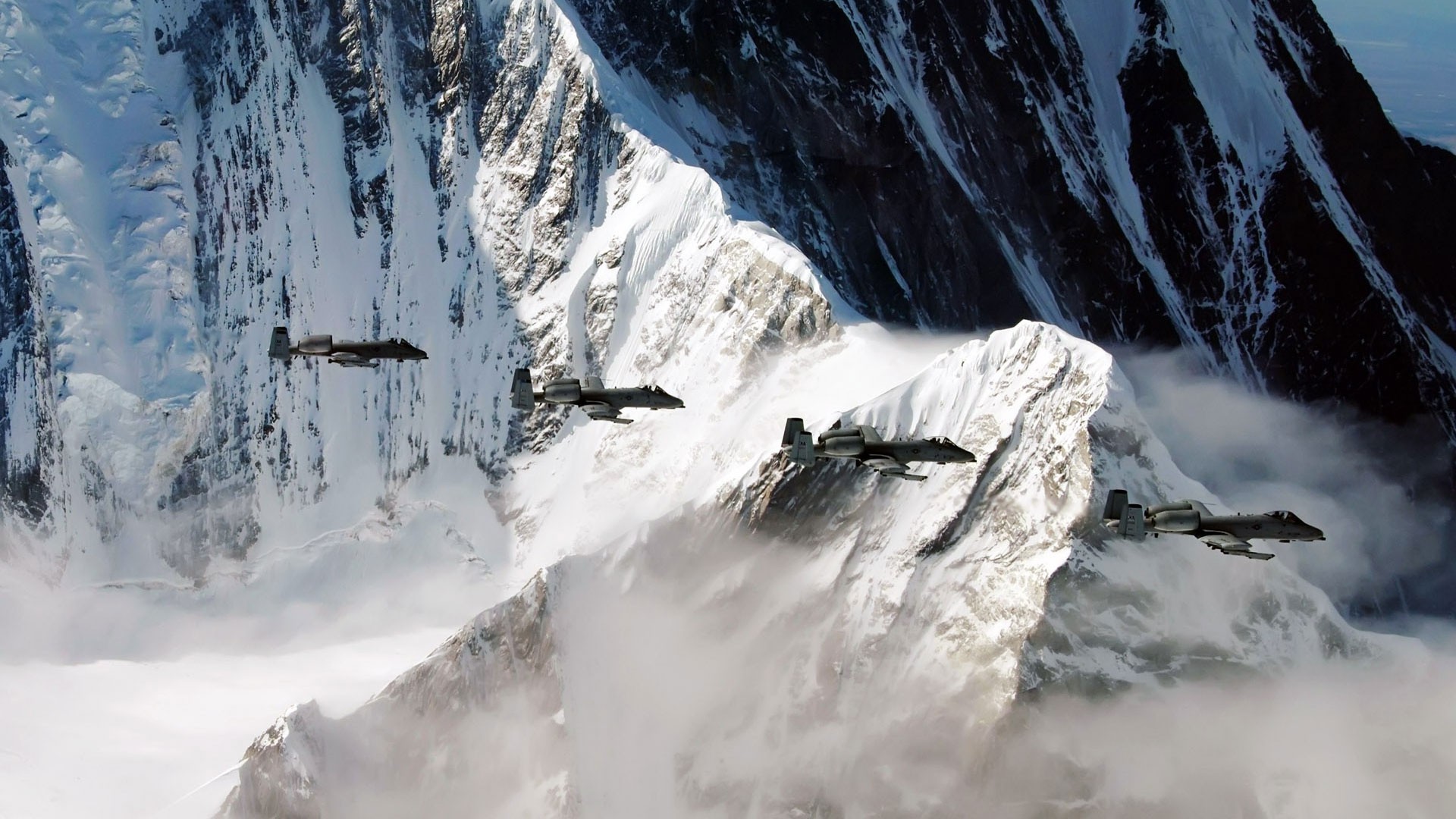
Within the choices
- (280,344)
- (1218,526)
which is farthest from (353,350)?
(1218,526)

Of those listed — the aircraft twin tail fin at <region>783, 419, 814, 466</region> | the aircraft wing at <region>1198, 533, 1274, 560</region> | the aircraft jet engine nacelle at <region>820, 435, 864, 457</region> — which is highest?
the aircraft jet engine nacelle at <region>820, 435, 864, 457</region>

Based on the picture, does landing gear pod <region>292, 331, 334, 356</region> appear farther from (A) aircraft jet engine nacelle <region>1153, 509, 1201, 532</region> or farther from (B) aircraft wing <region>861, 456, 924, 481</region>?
(A) aircraft jet engine nacelle <region>1153, 509, 1201, 532</region>

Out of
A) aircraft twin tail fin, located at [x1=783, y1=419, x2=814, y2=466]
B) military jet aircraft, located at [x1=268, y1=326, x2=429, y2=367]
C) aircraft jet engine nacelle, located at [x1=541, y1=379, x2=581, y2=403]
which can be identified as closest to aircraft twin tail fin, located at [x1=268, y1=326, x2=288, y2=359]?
military jet aircraft, located at [x1=268, y1=326, x2=429, y2=367]

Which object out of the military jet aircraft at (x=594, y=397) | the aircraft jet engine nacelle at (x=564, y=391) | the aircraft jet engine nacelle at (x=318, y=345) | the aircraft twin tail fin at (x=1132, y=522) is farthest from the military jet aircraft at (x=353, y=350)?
the aircraft twin tail fin at (x=1132, y=522)

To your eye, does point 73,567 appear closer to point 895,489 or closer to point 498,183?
point 498,183

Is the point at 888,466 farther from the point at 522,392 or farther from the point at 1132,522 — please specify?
the point at 522,392

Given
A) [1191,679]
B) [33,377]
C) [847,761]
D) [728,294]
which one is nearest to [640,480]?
[728,294]

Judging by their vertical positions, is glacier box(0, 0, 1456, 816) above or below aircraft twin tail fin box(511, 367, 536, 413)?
below
